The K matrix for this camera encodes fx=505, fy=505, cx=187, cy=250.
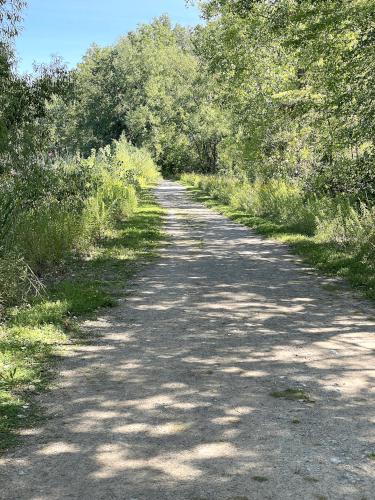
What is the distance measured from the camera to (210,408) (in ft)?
13.5

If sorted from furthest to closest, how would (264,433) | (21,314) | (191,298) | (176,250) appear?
(176,250) → (191,298) → (21,314) → (264,433)

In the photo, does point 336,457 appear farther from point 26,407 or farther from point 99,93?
point 99,93

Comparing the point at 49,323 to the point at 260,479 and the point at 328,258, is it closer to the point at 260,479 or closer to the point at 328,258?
the point at 260,479

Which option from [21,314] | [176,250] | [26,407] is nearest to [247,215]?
[176,250]

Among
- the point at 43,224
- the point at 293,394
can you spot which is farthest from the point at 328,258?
the point at 293,394

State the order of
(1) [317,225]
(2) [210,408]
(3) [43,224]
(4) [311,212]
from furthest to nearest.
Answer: (4) [311,212] < (1) [317,225] < (3) [43,224] < (2) [210,408]

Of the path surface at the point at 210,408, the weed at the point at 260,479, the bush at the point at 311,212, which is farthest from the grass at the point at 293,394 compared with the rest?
the bush at the point at 311,212

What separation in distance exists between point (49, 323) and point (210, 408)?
288cm

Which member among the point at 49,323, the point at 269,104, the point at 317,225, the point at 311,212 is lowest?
the point at 49,323

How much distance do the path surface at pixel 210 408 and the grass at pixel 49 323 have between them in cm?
22

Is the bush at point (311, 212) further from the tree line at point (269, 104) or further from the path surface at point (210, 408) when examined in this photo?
the path surface at point (210, 408)

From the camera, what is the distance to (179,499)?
113 inches

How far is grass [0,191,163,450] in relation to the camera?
4.16 m

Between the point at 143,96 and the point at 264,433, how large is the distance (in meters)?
60.1
